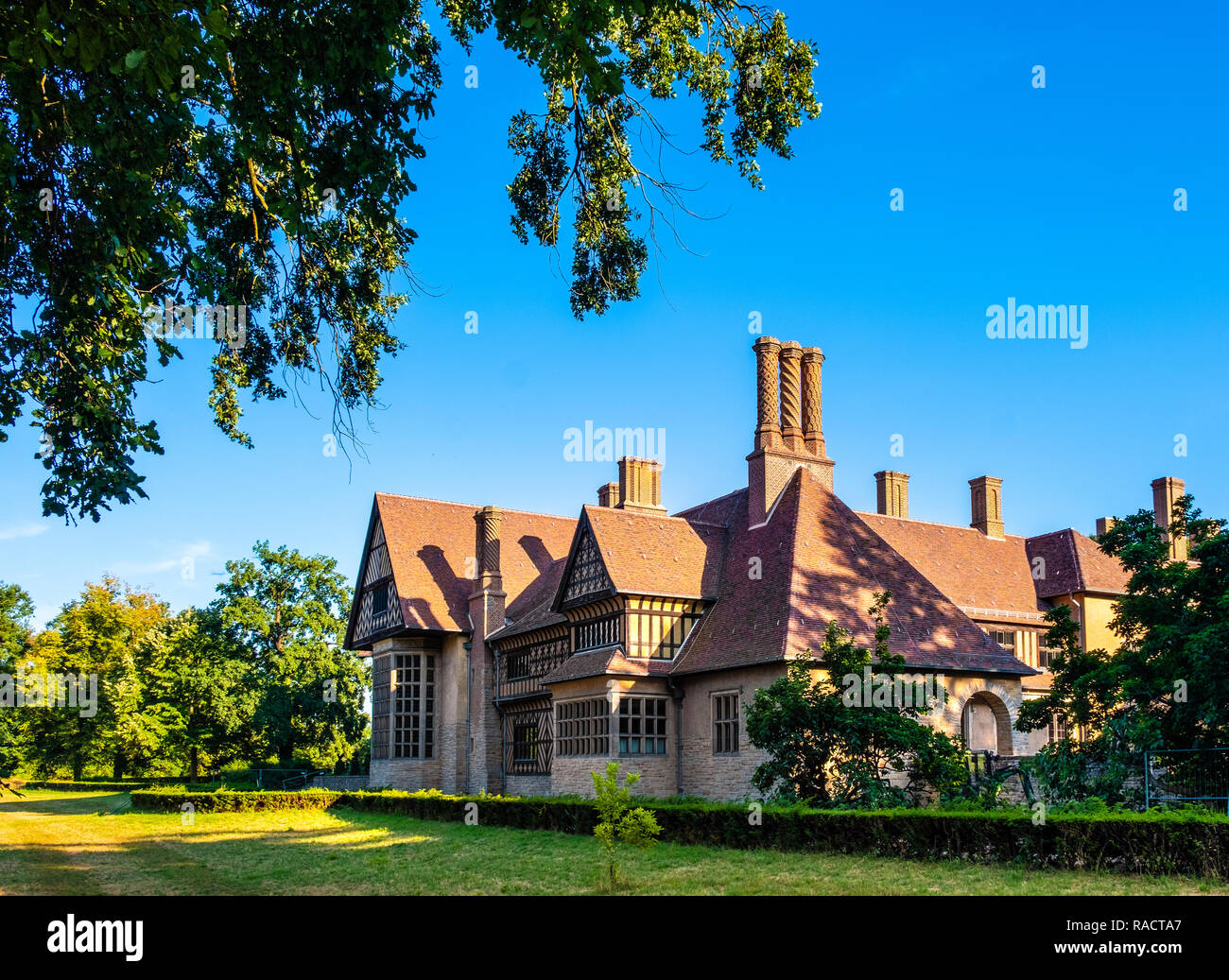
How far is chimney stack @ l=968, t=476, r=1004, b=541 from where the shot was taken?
4372 centimetres

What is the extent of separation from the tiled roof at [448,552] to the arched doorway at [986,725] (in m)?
15.8

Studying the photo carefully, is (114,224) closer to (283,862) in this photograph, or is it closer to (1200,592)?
(283,862)

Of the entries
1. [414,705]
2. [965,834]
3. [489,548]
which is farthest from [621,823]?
[414,705]

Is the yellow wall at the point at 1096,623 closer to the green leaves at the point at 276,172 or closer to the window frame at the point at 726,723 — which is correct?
the window frame at the point at 726,723

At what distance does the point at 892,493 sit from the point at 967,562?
397 cm

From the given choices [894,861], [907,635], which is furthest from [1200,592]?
[894,861]

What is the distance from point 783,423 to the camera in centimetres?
3284

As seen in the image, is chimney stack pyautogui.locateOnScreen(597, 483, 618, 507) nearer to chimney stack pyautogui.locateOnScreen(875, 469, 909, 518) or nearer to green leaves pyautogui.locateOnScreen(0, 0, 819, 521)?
chimney stack pyautogui.locateOnScreen(875, 469, 909, 518)

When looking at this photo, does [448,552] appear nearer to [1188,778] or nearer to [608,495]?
[608,495]

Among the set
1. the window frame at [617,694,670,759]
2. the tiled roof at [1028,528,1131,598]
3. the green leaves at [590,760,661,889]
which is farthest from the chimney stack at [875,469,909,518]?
the green leaves at [590,760,661,889]

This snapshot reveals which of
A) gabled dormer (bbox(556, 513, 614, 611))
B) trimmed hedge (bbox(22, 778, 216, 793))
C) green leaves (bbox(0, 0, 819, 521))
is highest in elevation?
green leaves (bbox(0, 0, 819, 521))

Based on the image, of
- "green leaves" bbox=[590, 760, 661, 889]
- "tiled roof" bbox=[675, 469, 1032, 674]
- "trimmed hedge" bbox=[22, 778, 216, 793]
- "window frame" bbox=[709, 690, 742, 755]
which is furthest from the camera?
"trimmed hedge" bbox=[22, 778, 216, 793]

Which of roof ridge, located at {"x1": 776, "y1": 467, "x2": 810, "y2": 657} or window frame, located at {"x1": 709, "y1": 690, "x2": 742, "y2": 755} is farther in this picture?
window frame, located at {"x1": 709, "y1": 690, "x2": 742, "y2": 755}

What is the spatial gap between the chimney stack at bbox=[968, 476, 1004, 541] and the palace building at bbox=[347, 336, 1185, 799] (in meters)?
0.08
